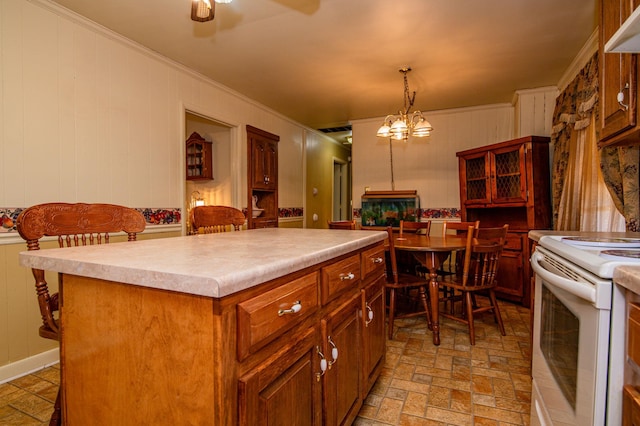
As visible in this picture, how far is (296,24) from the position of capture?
2.50 m

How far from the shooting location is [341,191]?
7.69 meters

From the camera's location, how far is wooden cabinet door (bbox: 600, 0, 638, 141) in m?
1.40

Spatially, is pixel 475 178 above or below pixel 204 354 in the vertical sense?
above

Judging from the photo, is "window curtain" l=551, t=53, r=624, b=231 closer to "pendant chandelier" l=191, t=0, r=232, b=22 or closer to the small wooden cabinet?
"pendant chandelier" l=191, t=0, r=232, b=22

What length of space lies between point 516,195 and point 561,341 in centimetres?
289

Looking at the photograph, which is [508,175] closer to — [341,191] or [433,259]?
[433,259]

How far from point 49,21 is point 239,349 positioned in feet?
9.02

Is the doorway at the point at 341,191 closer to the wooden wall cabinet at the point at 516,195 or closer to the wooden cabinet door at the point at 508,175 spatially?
the wooden wall cabinet at the point at 516,195

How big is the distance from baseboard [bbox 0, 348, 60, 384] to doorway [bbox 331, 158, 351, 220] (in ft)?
18.3

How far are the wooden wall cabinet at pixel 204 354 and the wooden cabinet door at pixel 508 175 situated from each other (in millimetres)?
3211

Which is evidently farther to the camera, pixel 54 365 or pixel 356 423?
pixel 54 365

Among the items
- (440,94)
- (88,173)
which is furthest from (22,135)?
(440,94)

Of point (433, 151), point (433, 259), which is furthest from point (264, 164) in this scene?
point (433, 259)

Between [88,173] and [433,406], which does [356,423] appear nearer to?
[433,406]
